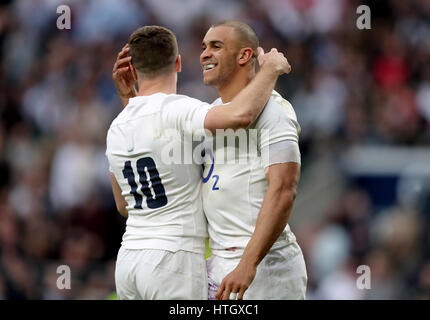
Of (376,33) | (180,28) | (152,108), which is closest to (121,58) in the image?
(152,108)

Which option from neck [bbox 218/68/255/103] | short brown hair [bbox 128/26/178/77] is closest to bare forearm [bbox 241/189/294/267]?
neck [bbox 218/68/255/103]

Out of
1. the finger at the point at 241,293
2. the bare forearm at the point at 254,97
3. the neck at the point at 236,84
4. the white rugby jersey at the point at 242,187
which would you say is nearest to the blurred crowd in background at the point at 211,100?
the white rugby jersey at the point at 242,187

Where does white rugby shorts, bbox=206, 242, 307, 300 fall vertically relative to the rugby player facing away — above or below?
below

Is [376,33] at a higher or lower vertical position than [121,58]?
higher

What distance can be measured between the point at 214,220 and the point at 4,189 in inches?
198

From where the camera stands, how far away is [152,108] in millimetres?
3990

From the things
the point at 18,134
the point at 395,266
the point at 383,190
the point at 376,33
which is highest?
the point at 376,33

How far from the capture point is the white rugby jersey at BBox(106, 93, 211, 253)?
12.8ft

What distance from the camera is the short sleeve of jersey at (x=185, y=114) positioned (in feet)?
12.4

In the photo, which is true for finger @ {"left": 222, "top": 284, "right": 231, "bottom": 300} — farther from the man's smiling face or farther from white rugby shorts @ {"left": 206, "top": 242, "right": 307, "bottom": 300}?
the man's smiling face

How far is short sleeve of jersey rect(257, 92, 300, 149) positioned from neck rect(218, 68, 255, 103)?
0.78 feet

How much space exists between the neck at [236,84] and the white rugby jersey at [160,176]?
0.27 meters

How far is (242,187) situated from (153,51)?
849 mm

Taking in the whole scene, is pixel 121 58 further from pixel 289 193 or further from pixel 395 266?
pixel 395 266
